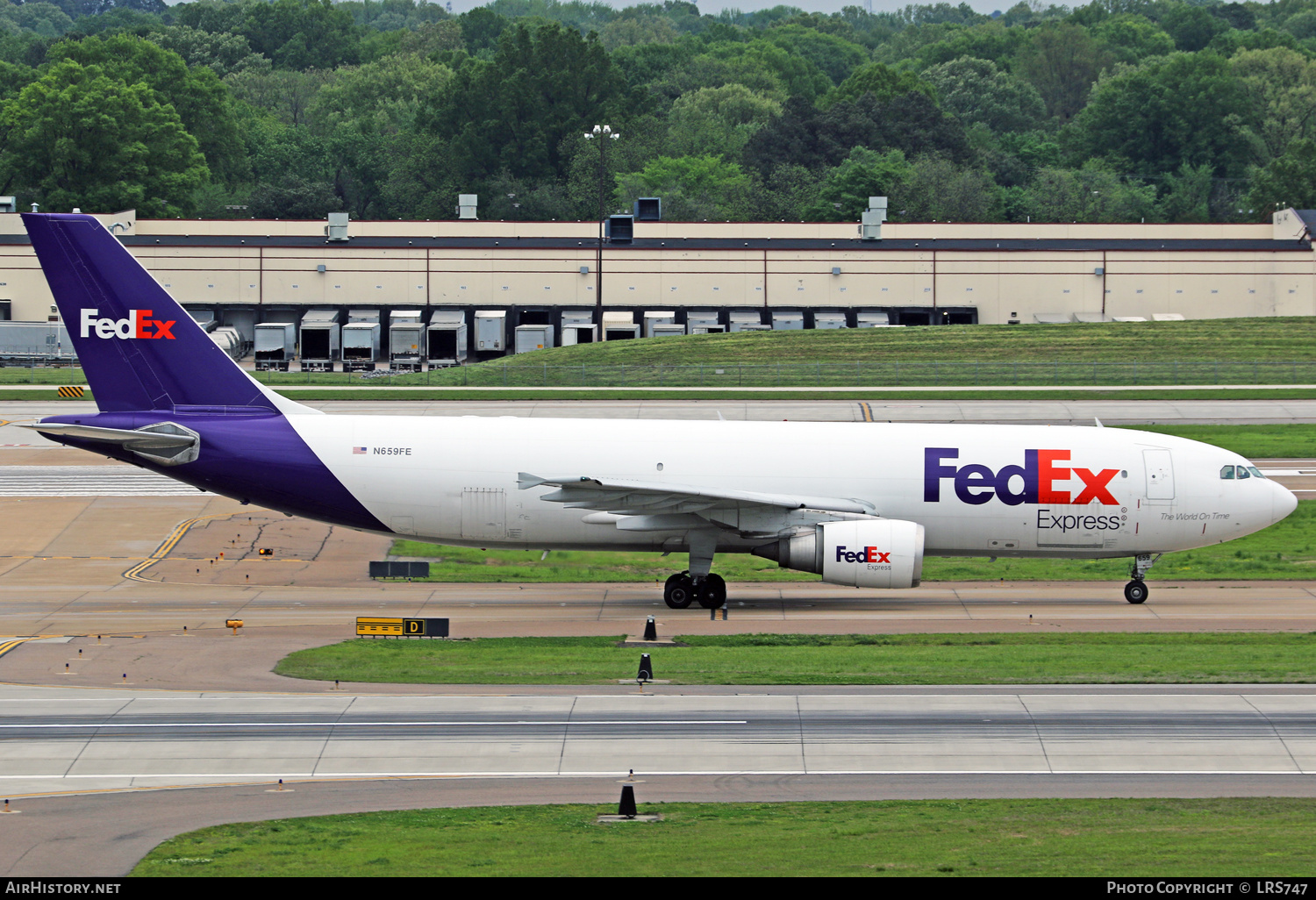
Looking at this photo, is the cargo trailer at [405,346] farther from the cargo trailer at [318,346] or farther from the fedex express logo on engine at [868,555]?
the fedex express logo on engine at [868,555]

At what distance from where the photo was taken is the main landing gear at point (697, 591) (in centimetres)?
3716

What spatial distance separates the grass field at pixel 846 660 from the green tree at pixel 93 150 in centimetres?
11280

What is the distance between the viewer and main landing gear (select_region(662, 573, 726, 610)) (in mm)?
37156

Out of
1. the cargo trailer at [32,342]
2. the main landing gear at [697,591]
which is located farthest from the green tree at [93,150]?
the main landing gear at [697,591]

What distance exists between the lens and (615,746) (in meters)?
24.6

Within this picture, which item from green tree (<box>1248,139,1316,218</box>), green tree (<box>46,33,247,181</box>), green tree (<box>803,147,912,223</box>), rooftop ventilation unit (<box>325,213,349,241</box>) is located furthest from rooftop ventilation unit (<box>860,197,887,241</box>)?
green tree (<box>46,33,247,181</box>)

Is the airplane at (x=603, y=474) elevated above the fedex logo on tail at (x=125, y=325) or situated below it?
below

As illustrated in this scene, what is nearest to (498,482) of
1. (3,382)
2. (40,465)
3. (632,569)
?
(632,569)

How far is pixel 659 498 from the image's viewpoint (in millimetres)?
36000

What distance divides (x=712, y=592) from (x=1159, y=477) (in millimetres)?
11292

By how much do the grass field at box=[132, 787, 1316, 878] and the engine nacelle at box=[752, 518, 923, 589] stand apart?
13.8 metres

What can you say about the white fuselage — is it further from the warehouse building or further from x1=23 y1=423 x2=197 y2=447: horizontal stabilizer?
the warehouse building

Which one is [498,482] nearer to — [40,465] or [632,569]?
[632,569]

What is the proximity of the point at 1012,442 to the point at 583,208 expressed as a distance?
11422 cm
